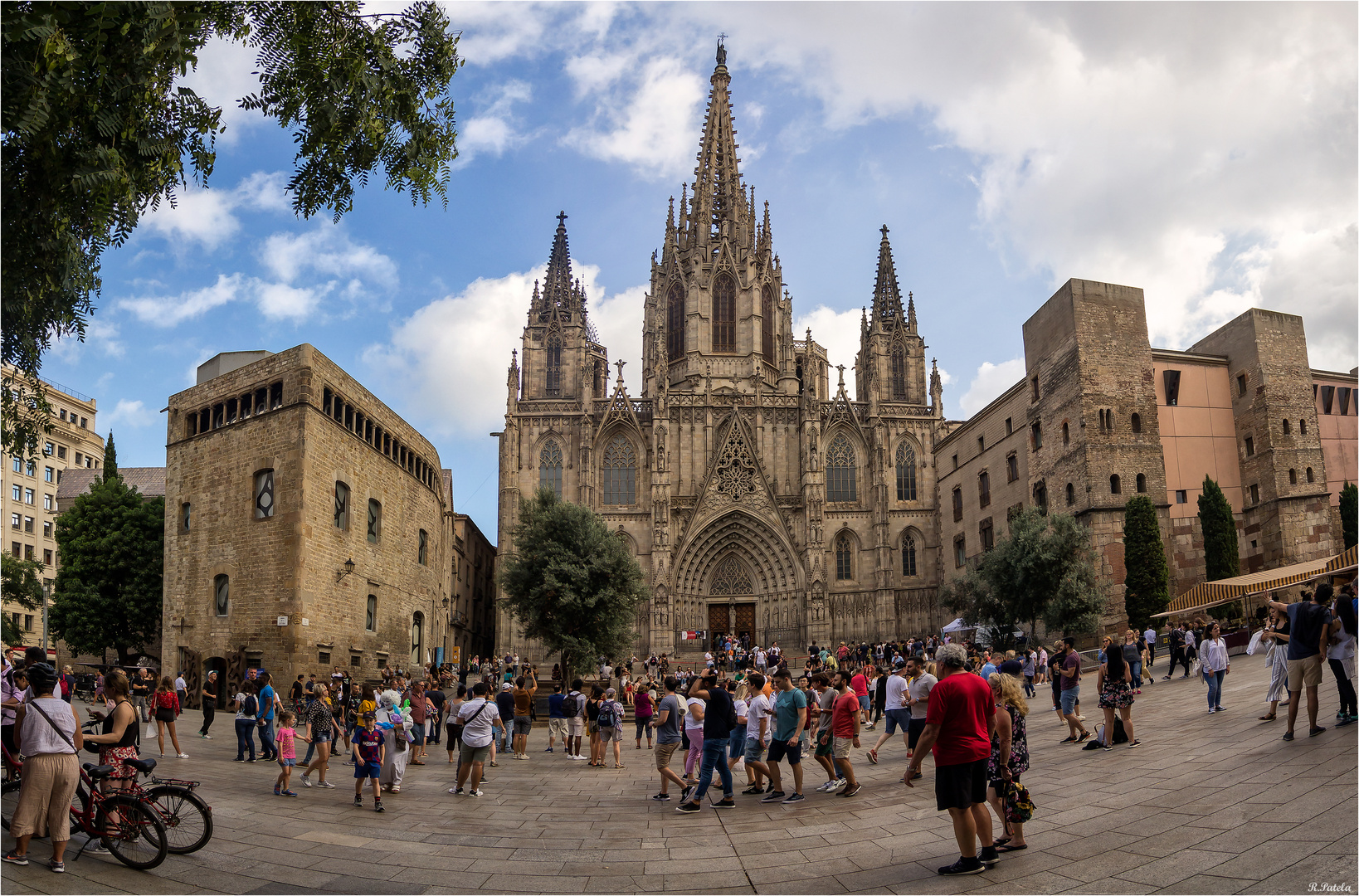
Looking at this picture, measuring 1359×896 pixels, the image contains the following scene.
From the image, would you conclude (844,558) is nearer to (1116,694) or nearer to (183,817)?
(1116,694)

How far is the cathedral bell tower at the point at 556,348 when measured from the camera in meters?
55.4

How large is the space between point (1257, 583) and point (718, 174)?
43.5 meters

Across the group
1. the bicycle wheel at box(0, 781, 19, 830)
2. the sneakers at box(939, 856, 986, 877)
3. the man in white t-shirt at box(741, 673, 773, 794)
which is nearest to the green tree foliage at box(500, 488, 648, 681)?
the man in white t-shirt at box(741, 673, 773, 794)

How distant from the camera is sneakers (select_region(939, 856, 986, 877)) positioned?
20.8 feet

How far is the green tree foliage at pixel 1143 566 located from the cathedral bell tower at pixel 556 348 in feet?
97.6

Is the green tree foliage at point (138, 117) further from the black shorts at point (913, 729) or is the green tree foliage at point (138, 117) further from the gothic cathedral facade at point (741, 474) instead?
the gothic cathedral facade at point (741, 474)

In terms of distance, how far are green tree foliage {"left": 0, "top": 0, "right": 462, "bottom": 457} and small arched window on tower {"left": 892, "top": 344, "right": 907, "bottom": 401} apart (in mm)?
50778

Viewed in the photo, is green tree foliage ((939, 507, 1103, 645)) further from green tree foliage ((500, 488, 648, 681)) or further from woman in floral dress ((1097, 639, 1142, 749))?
woman in floral dress ((1097, 639, 1142, 749))

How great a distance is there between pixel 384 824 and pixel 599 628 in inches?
940

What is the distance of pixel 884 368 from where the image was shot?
56719mm

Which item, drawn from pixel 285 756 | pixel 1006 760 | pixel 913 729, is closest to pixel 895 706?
pixel 913 729

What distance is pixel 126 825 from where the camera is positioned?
7324 millimetres

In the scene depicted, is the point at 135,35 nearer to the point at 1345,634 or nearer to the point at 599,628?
the point at 1345,634

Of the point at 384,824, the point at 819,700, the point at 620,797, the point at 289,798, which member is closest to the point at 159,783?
the point at 384,824
